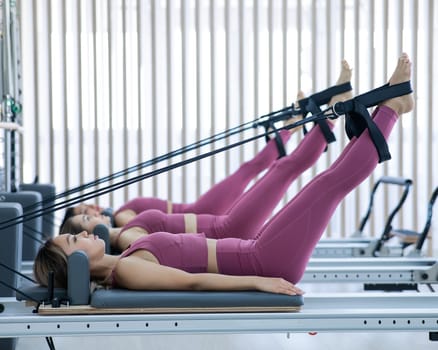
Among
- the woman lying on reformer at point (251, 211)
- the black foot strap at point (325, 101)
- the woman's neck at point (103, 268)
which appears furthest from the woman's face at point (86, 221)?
the black foot strap at point (325, 101)

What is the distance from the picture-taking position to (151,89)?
6.29 metres

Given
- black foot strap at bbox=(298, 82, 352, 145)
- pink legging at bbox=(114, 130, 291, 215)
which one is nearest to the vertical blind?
pink legging at bbox=(114, 130, 291, 215)

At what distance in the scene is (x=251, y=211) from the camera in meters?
3.48

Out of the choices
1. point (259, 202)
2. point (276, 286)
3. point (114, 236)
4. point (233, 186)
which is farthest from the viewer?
point (233, 186)

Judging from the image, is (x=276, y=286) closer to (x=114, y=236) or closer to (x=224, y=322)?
(x=224, y=322)

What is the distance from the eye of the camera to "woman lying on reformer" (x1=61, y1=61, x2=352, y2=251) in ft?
11.4

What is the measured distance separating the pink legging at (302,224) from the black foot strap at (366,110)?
3cm

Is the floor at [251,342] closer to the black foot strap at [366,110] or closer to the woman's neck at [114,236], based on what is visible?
the woman's neck at [114,236]

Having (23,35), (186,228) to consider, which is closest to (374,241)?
(186,228)

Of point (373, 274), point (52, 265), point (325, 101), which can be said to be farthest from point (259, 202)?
point (52, 265)

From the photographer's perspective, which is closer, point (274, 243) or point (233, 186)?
point (274, 243)

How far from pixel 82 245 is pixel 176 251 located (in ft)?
1.02

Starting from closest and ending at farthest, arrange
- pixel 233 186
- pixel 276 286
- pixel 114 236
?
pixel 276 286, pixel 114 236, pixel 233 186

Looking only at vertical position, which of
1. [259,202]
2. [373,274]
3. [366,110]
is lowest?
[373,274]
